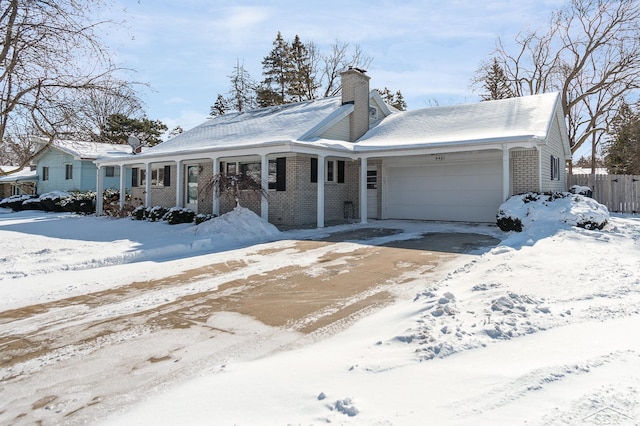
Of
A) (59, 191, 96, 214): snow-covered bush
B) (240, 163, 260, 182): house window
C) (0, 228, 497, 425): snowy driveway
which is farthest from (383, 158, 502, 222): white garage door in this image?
(59, 191, 96, 214): snow-covered bush

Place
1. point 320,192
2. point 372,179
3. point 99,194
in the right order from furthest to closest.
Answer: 1. point 99,194
2. point 372,179
3. point 320,192

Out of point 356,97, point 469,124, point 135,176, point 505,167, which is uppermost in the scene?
point 356,97

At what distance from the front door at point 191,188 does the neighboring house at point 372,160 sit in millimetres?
44

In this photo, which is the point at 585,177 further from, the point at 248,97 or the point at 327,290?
the point at 248,97

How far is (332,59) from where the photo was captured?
3553cm

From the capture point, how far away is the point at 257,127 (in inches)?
720

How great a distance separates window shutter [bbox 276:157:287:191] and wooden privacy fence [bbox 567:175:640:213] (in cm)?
1343

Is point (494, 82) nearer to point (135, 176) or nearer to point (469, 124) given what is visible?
point (469, 124)

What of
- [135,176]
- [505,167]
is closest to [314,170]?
[505,167]

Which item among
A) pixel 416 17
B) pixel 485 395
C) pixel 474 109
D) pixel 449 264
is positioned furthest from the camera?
pixel 474 109

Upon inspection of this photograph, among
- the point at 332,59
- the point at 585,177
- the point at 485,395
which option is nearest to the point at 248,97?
the point at 332,59

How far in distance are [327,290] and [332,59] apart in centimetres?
3294

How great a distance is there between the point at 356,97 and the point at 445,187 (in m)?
5.81

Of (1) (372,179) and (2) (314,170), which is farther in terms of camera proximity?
(1) (372,179)
